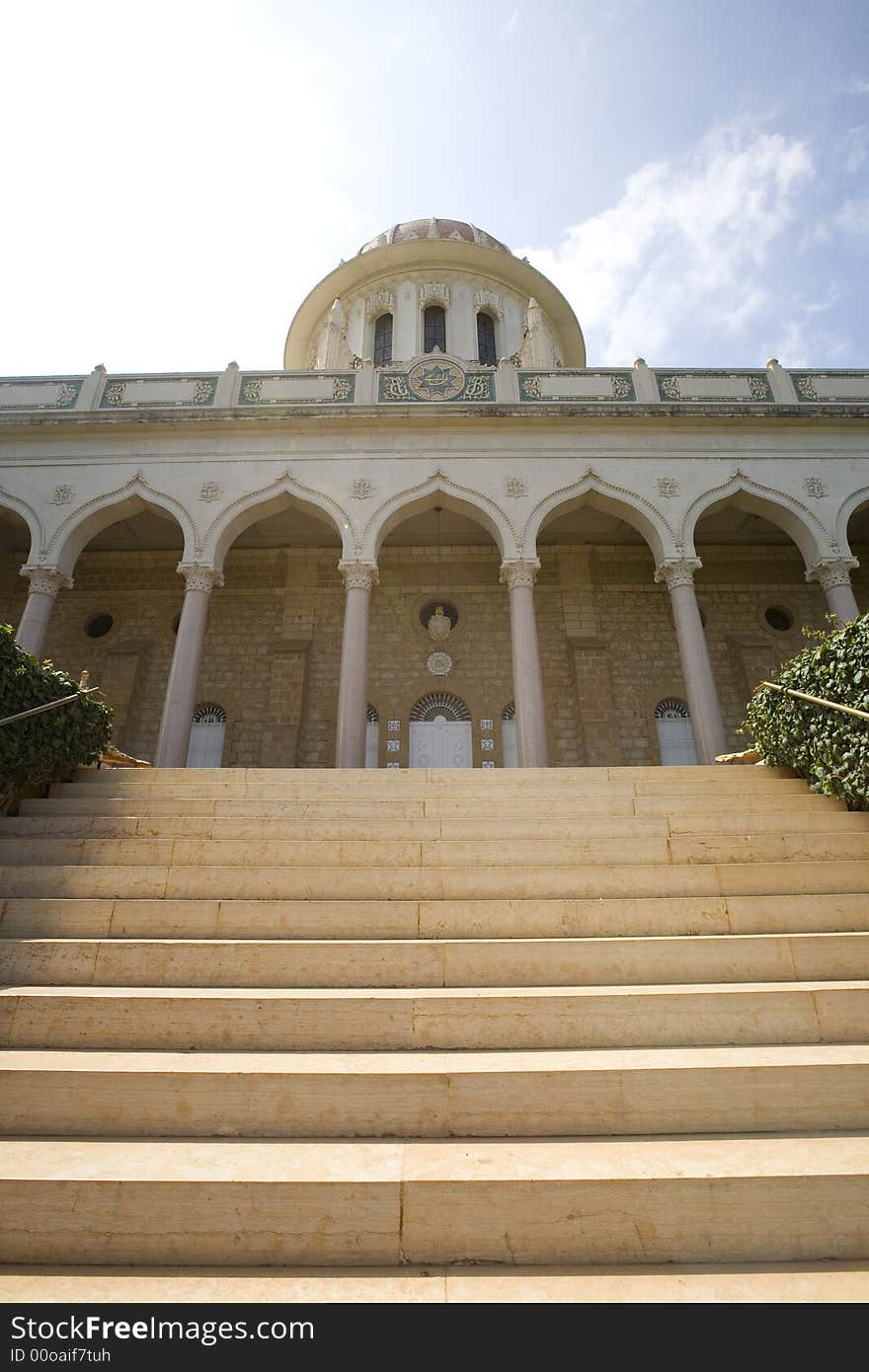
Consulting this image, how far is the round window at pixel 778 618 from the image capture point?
51.7 feet

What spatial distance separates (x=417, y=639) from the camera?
1546 cm

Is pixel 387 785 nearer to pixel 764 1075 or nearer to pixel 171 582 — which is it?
pixel 764 1075

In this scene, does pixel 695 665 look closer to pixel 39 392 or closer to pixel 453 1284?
pixel 453 1284

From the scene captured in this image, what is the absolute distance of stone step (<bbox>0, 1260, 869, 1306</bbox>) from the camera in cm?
217

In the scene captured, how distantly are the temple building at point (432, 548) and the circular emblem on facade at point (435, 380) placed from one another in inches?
2.5

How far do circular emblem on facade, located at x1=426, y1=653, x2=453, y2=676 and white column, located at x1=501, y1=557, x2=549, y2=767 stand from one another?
3.33 metres

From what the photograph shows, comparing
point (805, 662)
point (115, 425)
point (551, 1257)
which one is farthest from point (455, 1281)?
point (115, 425)

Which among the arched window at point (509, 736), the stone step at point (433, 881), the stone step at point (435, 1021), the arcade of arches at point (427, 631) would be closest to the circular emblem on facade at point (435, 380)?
the arcade of arches at point (427, 631)

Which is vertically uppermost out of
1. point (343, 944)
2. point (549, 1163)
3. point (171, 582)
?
point (171, 582)

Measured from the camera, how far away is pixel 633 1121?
2938 millimetres

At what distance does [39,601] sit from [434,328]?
14137mm

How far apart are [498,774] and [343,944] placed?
3.96m

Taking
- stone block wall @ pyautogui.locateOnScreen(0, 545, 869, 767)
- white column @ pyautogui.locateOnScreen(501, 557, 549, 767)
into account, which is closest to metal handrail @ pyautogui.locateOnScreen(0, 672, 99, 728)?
white column @ pyautogui.locateOnScreen(501, 557, 549, 767)

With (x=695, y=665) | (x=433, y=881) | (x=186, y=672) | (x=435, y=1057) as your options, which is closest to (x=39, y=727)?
(x=433, y=881)
